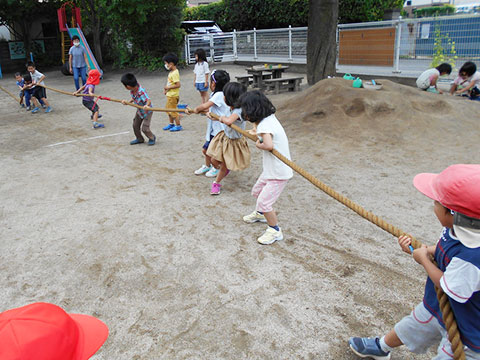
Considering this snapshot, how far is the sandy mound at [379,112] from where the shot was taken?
679 centimetres

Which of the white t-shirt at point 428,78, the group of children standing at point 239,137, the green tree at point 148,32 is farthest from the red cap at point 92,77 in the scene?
the green tree at point 148,32

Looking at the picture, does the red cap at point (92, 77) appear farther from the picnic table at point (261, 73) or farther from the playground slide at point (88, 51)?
the playground slide at point (88, 51)

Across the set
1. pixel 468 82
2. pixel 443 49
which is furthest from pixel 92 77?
pixel 443 49

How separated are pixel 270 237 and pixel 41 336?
2.65m

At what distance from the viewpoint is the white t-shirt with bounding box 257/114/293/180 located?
11.5 feet

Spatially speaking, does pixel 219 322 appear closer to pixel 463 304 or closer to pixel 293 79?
pixel 463 304

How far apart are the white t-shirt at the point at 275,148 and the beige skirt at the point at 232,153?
0.92 m

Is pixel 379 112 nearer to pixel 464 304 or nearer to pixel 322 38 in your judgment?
pixel 322 38

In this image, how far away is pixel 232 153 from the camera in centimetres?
454

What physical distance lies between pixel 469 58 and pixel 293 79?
4.51m

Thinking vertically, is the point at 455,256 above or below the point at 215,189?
above

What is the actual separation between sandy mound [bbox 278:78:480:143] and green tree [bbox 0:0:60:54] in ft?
54.3

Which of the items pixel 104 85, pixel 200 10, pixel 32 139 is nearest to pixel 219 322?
pixel 32 139

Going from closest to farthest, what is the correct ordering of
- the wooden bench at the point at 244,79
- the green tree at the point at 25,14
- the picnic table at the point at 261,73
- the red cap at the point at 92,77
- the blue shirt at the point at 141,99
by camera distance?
the blue shirt at the point at 141,99 < the red cap at the point at 92,77 < the picnic table at the point at 261,73 < the wooden bench at the point at 244,79 < the green tree at the point at 25,14
